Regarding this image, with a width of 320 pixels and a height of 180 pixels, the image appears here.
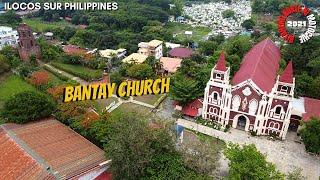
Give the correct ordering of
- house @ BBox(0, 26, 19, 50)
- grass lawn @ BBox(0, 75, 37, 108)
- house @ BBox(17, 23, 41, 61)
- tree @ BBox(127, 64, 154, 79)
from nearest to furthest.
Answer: grass lawn @ BBox(0, 75, 37, 108)
tree @ BBox(127, 64, 154, 79)
house @ BBox(17, 23, 41, 61)
house @ BBox(0, 26, 19, 50)

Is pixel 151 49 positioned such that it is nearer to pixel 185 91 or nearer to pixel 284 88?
pixel 185 91

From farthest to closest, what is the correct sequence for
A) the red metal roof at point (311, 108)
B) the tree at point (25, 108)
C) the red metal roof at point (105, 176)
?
the red metal roof at point (311, 108), the tree at point (25, 108), the red metal roof at point (105, 176)

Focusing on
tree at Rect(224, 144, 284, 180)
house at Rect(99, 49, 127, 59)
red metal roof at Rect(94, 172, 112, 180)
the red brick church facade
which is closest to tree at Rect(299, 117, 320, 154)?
the red brick church facade

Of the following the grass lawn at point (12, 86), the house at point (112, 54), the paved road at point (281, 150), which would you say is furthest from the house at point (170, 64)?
the grass lawn at point (12, 86)

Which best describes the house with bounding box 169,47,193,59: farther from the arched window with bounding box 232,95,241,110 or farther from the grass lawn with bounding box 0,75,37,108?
the grass lawn with bounding box 0,75,37,108

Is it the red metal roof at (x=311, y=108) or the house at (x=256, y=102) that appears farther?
the red metal roof at (x=311, y=108)

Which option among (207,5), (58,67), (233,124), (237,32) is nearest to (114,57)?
(58,67)

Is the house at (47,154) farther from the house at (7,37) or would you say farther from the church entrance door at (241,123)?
the house at (7,37)
